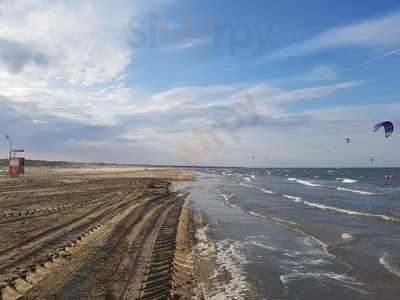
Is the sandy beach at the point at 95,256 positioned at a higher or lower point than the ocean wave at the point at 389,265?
higher

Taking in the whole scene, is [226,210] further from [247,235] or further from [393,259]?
[393,259]

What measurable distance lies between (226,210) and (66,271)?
17203mm

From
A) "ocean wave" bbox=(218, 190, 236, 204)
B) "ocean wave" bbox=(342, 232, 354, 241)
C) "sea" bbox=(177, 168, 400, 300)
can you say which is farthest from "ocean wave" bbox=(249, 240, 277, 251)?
→ "ocean wave" bbox=(218, 190, 236, 204)

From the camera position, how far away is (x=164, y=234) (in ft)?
48.4

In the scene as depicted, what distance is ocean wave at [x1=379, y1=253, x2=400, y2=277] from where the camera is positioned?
1132 cm

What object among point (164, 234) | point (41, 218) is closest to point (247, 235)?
point (164, 234)

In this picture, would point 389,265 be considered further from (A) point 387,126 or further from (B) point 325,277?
(A) point 387,126

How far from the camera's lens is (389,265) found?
39.5ft

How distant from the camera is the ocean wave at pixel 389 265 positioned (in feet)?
37.1

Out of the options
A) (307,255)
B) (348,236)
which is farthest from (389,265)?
(348,236)

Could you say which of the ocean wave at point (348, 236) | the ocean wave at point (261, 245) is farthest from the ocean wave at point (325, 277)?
the ocean wave at point (348, 236)

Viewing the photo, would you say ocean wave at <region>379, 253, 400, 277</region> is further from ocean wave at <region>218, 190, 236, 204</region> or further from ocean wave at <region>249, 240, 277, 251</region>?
ocean wave at <region>218, 190, 236, 204</region>

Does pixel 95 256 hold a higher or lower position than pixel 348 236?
higher

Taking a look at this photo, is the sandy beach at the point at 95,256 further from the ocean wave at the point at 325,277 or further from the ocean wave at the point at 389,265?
the ocean wave at the point at 389,265
